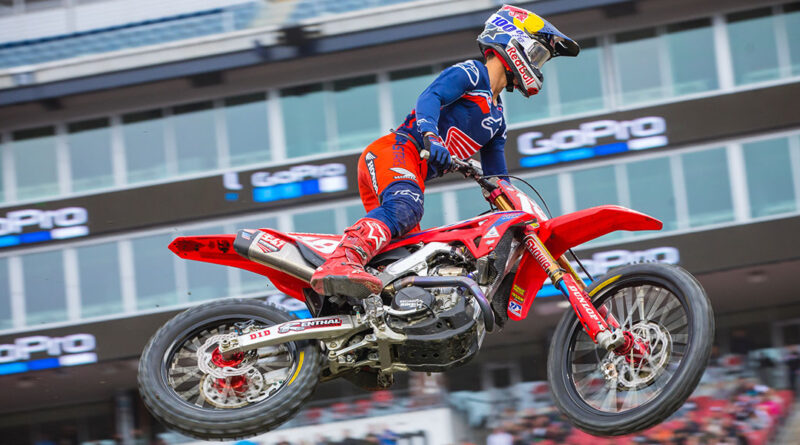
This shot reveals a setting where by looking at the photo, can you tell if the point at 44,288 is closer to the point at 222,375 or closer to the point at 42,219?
the point at 42,219

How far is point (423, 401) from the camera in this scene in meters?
17.2

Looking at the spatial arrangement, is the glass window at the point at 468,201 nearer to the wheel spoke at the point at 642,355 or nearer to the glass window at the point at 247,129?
the glass window at the point at 247,129

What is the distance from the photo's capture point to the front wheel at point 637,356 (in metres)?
5.64

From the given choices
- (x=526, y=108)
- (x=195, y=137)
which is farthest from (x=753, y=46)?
(x=195, y=137)

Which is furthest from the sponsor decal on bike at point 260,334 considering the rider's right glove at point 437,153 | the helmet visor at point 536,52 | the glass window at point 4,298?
the glass window at point 4,298

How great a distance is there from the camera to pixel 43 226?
76.8 feet

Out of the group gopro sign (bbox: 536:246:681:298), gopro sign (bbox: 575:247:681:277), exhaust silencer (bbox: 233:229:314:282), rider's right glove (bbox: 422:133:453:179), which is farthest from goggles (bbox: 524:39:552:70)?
gopro sign (bbox: 575:247:681:277)

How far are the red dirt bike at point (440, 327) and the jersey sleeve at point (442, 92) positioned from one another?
1.13 ft

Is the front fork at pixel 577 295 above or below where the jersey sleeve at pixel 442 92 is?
below

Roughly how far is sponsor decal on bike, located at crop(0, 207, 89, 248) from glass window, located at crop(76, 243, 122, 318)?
54 centimetres

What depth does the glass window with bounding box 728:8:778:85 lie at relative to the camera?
21750mm

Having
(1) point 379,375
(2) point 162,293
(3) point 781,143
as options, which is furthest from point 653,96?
(1) point 379,375

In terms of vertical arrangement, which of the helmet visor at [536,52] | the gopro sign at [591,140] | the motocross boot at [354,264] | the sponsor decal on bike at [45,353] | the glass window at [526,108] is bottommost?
the sponsor decal on bike at [45,353]

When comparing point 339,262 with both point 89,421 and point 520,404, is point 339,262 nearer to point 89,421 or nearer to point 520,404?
point 520,404
